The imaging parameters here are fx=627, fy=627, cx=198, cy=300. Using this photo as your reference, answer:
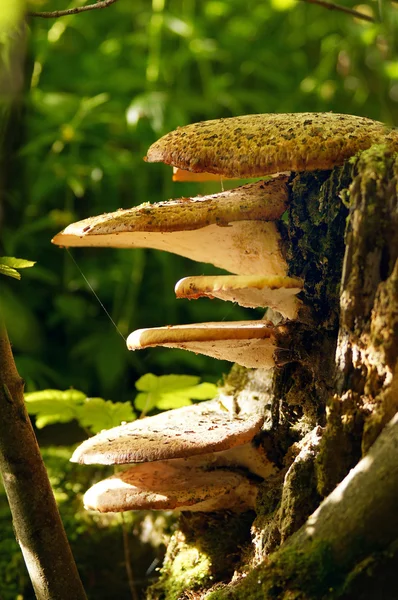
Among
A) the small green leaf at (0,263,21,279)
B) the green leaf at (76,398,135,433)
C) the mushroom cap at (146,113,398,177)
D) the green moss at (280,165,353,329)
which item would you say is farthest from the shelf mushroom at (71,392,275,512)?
the mushroom cap at (146,113,398,177)

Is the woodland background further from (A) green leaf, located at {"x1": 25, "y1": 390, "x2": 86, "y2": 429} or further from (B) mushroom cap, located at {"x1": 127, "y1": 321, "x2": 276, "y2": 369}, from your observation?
(B) mushroom cap, located at {"x1": 127, "y1": 321, "x2": 276, "y2": 369}

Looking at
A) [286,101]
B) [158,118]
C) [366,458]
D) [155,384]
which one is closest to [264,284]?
[366,458]

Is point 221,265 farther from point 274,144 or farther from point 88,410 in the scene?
point 88,410

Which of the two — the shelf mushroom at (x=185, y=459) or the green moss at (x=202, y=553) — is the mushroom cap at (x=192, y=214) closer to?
the shelf mushroom at (x=185, y=459)

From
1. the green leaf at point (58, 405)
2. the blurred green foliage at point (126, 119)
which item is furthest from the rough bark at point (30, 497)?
the blurred green foliage at point (126, 119)

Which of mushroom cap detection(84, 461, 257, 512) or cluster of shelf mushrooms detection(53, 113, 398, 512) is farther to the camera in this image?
mushroom cap detection(84, 461, 257, 512)
